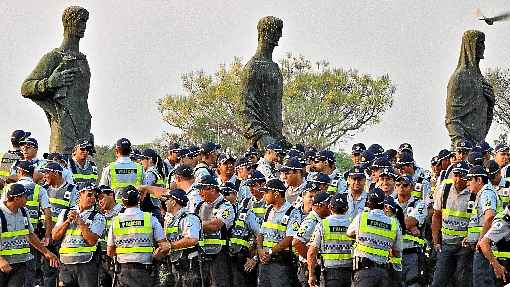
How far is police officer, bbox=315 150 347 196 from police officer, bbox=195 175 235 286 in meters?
2.00

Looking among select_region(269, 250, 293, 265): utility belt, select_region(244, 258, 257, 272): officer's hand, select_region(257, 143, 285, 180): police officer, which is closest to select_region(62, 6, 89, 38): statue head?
select_region(257, 143, 285, 180): police officer

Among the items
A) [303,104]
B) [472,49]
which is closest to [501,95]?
[303,104]

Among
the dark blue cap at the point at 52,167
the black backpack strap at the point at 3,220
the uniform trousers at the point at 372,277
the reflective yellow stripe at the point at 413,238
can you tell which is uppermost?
the dark blue cap at the point at 52,167

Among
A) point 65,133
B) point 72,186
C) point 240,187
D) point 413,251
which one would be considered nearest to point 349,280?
point 413,251

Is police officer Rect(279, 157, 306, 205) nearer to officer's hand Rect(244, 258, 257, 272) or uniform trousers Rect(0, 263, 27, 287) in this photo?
officer's hand Rect(244, 258, 257, 272)

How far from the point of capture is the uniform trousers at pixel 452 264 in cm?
1711

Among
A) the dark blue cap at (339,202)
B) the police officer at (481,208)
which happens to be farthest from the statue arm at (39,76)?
the police officer at (481,208)

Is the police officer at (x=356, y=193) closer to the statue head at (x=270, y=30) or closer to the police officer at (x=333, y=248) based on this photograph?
the police officer at (x=333, y=248)

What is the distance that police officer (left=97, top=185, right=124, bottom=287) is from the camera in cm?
1633

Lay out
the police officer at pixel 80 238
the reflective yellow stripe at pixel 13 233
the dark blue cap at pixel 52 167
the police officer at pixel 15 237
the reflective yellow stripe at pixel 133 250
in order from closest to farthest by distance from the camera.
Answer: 1. the reflective yellow stripe at pixel 133 250
2. the police officer at pixel 15 237
3. the reflective yellow stripe at pixel 13 233
4. the police officer at pixel 80 238
5. the dark blue cap at pixel 52 167

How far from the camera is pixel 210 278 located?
55.0 feet

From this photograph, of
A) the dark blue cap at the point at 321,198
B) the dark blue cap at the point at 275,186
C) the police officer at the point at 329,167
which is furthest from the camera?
the police officer at the point at 329,167

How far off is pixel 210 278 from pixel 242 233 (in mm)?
781

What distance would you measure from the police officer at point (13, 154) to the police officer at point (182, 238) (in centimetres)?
392
